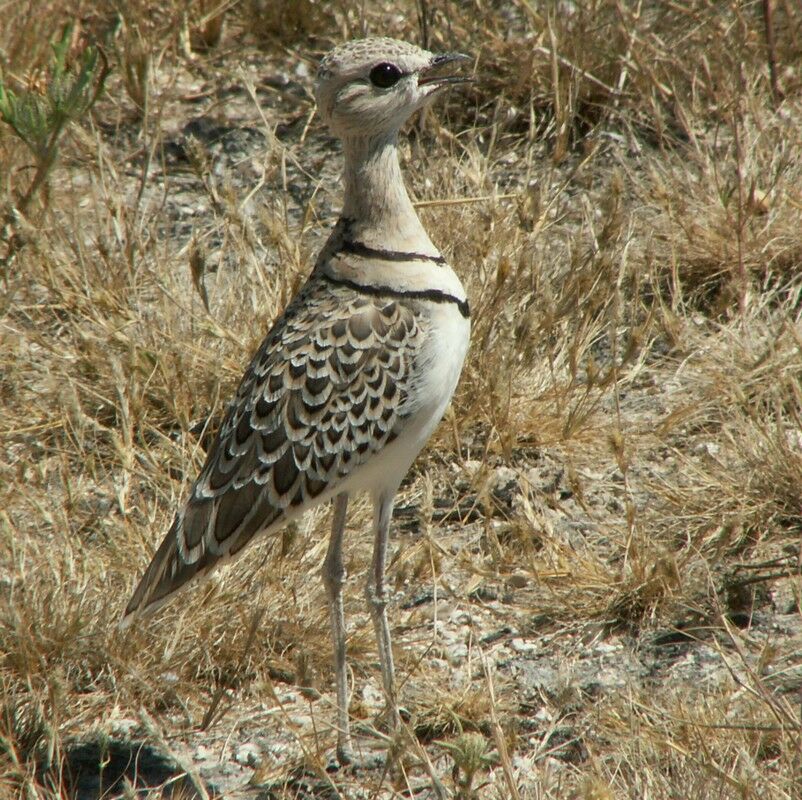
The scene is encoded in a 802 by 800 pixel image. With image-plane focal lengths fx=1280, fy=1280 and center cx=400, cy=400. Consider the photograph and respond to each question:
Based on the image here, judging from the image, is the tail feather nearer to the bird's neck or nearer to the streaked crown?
the bird's neck

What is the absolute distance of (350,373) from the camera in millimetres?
3057

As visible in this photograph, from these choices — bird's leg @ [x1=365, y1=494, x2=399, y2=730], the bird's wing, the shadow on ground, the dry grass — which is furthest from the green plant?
the shadow on ground

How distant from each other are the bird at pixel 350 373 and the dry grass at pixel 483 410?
307mm

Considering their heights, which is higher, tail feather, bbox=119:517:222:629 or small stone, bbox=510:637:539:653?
tail feather, bbox=119:517:222:629

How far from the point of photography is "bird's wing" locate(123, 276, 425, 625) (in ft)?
9.91

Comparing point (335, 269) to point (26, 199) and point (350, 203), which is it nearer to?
point (350, 203)

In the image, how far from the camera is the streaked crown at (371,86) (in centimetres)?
312

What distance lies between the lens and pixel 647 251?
175 inches

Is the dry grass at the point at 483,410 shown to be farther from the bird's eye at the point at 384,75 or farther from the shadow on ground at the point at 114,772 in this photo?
the bird's eye at the point at 384,75

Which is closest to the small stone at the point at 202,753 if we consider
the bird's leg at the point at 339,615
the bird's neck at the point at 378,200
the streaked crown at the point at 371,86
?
the bird's leg at the point at 339,615

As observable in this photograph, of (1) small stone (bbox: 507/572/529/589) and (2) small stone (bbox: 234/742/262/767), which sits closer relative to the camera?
(2) small stone (bbox: 234/742/262/767)

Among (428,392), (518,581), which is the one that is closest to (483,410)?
(518,581)

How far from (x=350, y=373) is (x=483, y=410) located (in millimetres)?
1004

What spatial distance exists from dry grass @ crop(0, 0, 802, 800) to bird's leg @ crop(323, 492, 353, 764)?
67 millimetres
